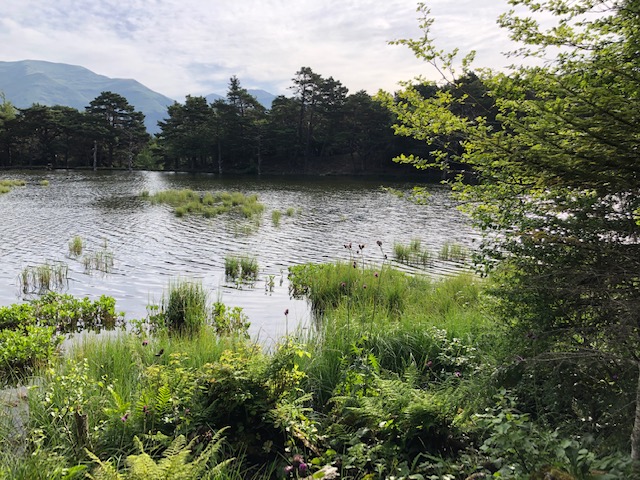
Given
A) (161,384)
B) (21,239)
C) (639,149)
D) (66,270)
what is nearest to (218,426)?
(161,384)

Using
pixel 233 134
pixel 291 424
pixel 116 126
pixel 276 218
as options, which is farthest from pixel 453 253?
pixel 116 126

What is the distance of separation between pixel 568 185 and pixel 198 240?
17.3m

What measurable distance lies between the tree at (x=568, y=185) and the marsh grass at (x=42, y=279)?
11324mm

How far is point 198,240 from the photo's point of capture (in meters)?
19.2

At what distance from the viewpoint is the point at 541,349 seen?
11.5 ft

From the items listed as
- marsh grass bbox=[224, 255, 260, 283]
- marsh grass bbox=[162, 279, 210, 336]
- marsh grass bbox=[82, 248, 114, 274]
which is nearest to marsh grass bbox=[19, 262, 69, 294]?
marsh grass bbox=[82, 248, 114, 274]

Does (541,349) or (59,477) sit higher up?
(541,349)

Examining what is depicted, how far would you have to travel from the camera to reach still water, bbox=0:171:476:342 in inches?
454

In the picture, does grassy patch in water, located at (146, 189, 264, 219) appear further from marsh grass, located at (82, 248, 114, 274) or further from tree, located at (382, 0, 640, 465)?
tree, located at (382, 0, 640, 465)

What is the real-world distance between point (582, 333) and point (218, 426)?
3.14m

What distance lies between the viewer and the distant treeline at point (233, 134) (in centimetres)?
6825

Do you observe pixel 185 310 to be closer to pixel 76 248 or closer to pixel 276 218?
pixel 76 248

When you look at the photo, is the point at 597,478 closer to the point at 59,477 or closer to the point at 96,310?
the point at 59,477

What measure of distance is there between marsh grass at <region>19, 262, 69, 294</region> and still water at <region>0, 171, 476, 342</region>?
254mm
